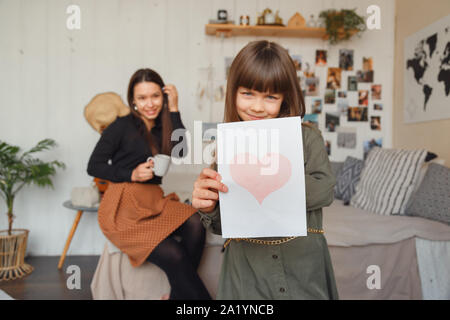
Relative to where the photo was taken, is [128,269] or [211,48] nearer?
[128,269]

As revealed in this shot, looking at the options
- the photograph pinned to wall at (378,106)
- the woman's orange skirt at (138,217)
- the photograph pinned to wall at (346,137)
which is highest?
the photograph pinned to wall at (378,106)

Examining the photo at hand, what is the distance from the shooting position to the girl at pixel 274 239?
79 centimetres

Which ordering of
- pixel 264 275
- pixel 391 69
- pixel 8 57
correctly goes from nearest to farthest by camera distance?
pixel 264 275 → pixel 8 57 → pixel 391 69

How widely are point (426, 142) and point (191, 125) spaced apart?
6.10 feet

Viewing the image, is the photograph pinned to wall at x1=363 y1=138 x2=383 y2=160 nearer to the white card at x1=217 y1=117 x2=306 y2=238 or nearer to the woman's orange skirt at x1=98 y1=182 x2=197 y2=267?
the woman's orange skirt at x1=98 y1=182 x2=197 y2=267

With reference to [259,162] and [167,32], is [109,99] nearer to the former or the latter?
[167,32]

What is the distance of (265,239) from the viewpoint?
83 cm

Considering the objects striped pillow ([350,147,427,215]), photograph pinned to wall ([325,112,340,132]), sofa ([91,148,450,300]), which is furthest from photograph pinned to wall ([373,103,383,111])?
sofa ([91,148,450,300])

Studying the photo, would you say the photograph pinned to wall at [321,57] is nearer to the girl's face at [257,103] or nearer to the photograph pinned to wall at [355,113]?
the photograph pinned to wall at [355,113]

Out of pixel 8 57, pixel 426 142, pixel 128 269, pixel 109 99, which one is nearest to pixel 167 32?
pixel 109 99

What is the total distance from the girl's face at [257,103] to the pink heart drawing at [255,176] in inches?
7.8

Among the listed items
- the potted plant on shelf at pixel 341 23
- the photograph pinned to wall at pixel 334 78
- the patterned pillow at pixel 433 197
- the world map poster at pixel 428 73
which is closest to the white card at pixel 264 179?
the patterned pillow at pixel 433 197

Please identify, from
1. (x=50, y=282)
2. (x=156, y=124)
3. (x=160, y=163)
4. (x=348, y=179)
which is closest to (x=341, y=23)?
(x=348, y=179)

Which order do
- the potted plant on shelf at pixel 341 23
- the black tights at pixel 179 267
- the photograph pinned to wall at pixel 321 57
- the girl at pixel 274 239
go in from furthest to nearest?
the photograph pinned to wall at pixel 321 57
the potted plant on shelf at pixel 341 23
the black tights at pixel 179 267
the girl at pixel 274 239
